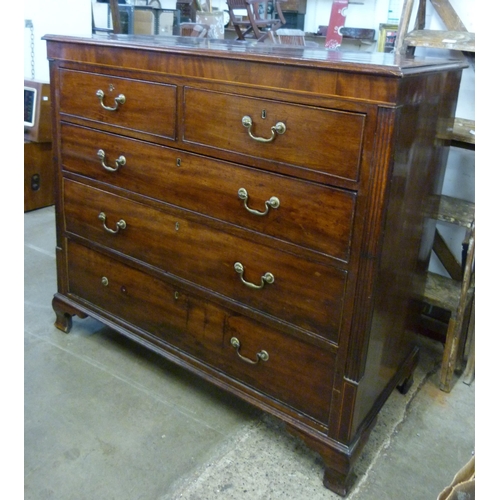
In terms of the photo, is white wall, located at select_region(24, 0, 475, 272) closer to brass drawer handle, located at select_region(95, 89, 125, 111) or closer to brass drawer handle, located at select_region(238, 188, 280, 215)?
brass drawer handle, located at select_region(238, 188, 280, 215)

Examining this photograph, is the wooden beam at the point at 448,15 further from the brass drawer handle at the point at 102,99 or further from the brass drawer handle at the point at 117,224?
the brass drawer handle at the point at 117,224

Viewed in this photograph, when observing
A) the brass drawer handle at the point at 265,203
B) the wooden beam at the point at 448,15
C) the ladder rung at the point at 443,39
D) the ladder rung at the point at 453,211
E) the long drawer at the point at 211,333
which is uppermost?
the wooden beam at the point at 448,15

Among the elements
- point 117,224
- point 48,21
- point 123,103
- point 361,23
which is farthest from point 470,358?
point 48,21

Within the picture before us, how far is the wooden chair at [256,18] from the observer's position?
9.48 ft

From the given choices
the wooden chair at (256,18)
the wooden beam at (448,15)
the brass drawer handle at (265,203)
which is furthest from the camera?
the wooden chair at (256,18)

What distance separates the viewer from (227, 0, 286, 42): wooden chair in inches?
114

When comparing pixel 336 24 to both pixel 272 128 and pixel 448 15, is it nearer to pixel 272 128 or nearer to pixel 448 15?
pixel 448 15

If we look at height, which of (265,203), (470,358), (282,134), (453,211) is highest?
(282,134)

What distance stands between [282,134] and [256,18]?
219 centimetres

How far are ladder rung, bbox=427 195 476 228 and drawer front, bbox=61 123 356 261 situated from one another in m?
0.47

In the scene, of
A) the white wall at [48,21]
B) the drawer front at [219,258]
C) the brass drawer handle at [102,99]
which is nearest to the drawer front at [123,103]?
the brass drawer handle at [102,99]

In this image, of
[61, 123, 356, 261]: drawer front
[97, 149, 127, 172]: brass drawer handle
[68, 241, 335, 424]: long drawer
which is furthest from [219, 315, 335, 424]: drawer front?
[97, 149, 127, 172]: brass drawer handle

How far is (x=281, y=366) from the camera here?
1407 mm

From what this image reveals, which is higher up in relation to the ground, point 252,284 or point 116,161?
point 116,161
